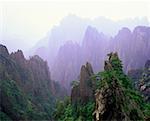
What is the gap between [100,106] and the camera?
84.9ft

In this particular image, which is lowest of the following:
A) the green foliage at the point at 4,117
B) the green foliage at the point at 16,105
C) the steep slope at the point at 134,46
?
the green foliage at the point at 4,117

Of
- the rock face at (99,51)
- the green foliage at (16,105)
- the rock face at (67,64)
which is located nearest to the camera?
the green foliage at (16,105)

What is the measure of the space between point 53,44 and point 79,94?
103m

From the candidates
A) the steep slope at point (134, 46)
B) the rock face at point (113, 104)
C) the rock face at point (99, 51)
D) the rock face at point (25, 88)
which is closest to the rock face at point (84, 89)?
the rock face at point (25, 88)

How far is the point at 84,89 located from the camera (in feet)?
155

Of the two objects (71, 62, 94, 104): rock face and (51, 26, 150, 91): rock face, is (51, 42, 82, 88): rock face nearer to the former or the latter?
(51, 26, 150, 91): rock face

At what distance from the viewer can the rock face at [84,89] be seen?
46.3m

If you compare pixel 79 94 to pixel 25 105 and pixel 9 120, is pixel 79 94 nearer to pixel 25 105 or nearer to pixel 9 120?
pixel 9 120

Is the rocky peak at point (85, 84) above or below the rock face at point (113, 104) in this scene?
above

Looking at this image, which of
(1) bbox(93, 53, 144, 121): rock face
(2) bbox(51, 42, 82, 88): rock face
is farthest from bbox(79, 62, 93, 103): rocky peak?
(2) bbox(51, 42, 82, 88): rock face

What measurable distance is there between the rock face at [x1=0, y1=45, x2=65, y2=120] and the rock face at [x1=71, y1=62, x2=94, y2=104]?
10.7 metres

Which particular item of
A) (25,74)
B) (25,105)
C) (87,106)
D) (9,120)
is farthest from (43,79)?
(87,106)

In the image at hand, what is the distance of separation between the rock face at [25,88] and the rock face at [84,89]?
1067 cm

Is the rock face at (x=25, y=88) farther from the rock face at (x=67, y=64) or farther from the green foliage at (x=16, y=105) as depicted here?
the rock face at (x=67, y=64)
